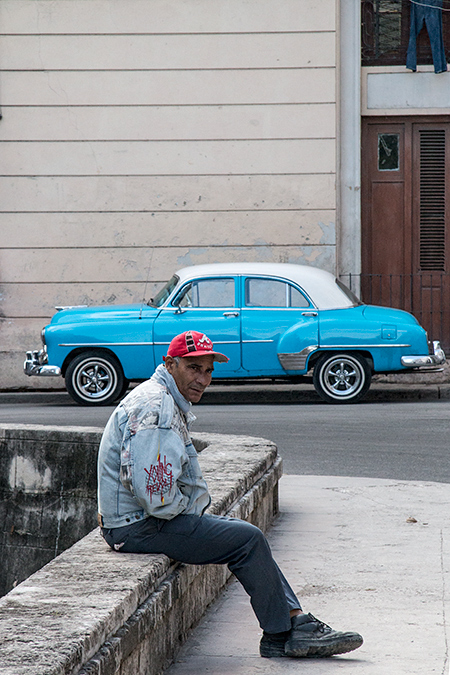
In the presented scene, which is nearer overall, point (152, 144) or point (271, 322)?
point (271, 322)

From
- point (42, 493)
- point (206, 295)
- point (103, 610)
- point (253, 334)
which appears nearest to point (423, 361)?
point (253, 334)

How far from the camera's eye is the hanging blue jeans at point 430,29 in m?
15.5

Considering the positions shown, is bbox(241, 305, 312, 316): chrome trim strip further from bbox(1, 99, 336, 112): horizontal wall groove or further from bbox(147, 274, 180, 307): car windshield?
bbox(1, 99, 336, 112): horizontal wall groove

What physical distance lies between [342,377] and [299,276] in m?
1.37

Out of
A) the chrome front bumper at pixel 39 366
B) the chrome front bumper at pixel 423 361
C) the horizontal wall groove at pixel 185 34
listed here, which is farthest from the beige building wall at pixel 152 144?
the chrome front bumper at pixel 423 361

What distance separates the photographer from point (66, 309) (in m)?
12.6

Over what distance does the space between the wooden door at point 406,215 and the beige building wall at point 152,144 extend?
3.23 feet

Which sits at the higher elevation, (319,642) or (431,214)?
(431,214)

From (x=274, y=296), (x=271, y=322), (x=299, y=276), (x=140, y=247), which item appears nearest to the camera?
(x=271, y=322)

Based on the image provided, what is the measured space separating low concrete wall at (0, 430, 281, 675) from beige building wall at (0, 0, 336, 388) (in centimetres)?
1134

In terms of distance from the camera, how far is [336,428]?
32.5ft

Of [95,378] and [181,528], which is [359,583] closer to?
[181,528]

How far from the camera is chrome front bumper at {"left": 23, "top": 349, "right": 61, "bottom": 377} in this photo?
1227cm

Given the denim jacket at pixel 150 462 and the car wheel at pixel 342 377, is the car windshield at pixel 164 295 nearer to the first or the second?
the car wheel at pixel 342 377
